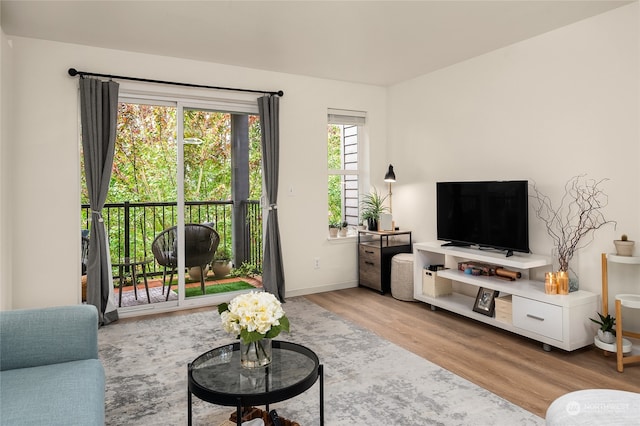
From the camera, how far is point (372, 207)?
528cm

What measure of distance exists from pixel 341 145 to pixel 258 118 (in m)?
1.17

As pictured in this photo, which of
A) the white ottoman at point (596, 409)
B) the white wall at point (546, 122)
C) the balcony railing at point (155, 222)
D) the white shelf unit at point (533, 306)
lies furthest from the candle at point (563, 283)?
the balcony railing at point (155, 222)

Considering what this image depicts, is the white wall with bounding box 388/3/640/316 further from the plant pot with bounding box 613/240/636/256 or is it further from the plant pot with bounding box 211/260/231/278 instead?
the plant pot with bounding box 211/260/231/278

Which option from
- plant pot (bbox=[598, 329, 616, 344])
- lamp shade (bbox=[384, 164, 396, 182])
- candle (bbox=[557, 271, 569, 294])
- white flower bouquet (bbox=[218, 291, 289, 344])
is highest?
lamp shade (bbox=[384, 164, 396, 182])

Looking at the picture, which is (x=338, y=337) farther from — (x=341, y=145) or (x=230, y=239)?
(x=341, y=145)

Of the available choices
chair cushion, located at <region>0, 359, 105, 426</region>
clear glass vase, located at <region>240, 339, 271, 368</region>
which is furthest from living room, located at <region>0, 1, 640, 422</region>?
clear glass vase, located at <region>240, 339, 271, 368</region>

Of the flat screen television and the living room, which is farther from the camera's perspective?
the flat screen television

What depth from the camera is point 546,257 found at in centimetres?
355

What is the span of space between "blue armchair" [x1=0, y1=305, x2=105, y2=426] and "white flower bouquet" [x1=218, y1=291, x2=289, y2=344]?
58 cm

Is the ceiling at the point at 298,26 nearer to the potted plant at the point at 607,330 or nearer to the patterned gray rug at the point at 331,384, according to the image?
the potted plant at the point at 607,330

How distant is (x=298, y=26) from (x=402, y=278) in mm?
2757

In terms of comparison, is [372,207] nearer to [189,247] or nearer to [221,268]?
[221,268]

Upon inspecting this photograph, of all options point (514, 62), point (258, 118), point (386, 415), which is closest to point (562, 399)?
point (386, 415)

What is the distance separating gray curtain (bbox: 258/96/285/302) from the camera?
180 inches
